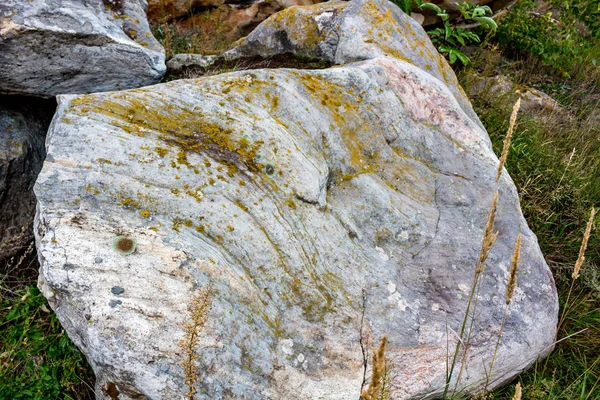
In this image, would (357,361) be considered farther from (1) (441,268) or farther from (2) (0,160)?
(2) (0,160)

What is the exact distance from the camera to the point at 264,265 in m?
3.18

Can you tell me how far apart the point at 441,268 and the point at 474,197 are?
849 millimetres

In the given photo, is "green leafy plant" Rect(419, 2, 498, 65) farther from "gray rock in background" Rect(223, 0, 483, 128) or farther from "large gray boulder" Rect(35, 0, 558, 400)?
"large gray boulder" Rect(35, 0, 558, 400)

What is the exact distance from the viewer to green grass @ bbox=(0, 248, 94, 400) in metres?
3.21

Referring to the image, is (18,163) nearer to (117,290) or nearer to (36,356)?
(36,356)

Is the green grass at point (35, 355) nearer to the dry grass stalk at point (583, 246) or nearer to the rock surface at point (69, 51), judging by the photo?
the rock surface at point (69, 51)

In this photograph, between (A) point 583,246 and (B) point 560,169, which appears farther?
(B) point 560,169

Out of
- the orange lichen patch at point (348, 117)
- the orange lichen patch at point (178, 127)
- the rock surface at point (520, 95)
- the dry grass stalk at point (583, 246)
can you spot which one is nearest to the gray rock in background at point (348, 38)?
the orange lichen patch at point (348, 117)

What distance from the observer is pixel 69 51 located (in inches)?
160

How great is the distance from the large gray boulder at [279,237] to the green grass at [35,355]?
2.09 feet

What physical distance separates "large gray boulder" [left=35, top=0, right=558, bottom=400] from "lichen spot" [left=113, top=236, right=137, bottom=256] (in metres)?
0.04

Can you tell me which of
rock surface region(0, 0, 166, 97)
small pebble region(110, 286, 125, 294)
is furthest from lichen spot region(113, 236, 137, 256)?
rock surface region(0, 0, 166, 97)

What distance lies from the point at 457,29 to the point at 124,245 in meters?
6.66

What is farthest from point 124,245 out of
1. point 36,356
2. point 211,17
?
point 211,17
